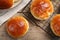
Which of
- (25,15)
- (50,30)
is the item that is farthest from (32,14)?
(50,30)

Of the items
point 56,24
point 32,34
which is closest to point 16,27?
point 32,34

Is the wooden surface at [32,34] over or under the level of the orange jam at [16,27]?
under

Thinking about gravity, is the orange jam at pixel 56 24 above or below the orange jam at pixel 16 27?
below

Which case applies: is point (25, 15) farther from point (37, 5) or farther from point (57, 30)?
point (57, 30)

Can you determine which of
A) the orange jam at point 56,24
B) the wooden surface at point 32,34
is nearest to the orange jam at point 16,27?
the wooden surface at point 32,34

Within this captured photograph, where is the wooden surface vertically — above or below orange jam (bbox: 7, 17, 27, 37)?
below

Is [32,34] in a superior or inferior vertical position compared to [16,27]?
inferior

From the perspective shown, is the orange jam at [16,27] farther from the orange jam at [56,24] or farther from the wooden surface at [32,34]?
the orange jam at [56,24]

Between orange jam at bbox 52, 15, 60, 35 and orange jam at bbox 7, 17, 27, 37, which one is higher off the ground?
orange jam at bbox 7, 17, 27, 37

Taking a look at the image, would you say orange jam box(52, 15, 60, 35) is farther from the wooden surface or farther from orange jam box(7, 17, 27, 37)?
orange jam box(7, 17, 27, 37)

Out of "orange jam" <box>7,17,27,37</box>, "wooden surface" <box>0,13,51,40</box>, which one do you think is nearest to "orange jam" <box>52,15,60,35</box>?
"wooden surface" <box>0,13,51,40</box>

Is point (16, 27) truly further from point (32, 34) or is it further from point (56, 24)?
point (56, 24)
